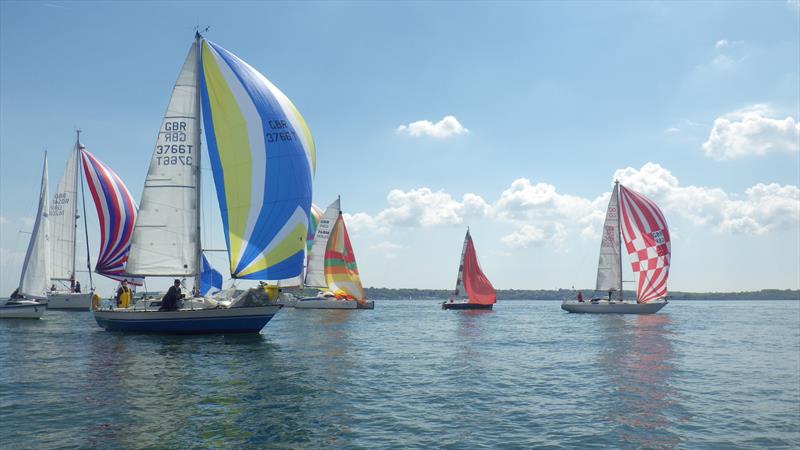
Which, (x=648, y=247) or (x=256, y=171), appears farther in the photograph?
(x=648, y=247)

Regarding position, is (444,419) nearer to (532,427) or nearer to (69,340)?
(532,427)

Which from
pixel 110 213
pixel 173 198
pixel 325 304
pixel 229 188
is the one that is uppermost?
pixel 110 213

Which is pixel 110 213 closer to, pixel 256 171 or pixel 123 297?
pixel 123 297

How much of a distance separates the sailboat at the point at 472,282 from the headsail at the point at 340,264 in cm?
1233

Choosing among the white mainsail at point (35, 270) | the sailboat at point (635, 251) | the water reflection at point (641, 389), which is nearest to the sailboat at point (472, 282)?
the sailboat at point (635, 251)

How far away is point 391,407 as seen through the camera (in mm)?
12883

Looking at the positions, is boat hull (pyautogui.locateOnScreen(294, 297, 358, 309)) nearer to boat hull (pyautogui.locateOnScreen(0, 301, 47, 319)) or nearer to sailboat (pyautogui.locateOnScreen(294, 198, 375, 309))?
sailboat (pyautogui.locateOnScreen(294, 198, 375, 309))

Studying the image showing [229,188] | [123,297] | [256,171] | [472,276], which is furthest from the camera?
[472,276]

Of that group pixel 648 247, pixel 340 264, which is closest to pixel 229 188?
pixel 340 264

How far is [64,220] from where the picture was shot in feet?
161

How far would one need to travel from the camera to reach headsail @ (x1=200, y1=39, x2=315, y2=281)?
2548 centimetres

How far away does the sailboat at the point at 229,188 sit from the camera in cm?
2538

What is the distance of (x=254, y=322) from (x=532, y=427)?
1693 centimetres

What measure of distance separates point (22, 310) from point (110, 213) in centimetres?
1273
